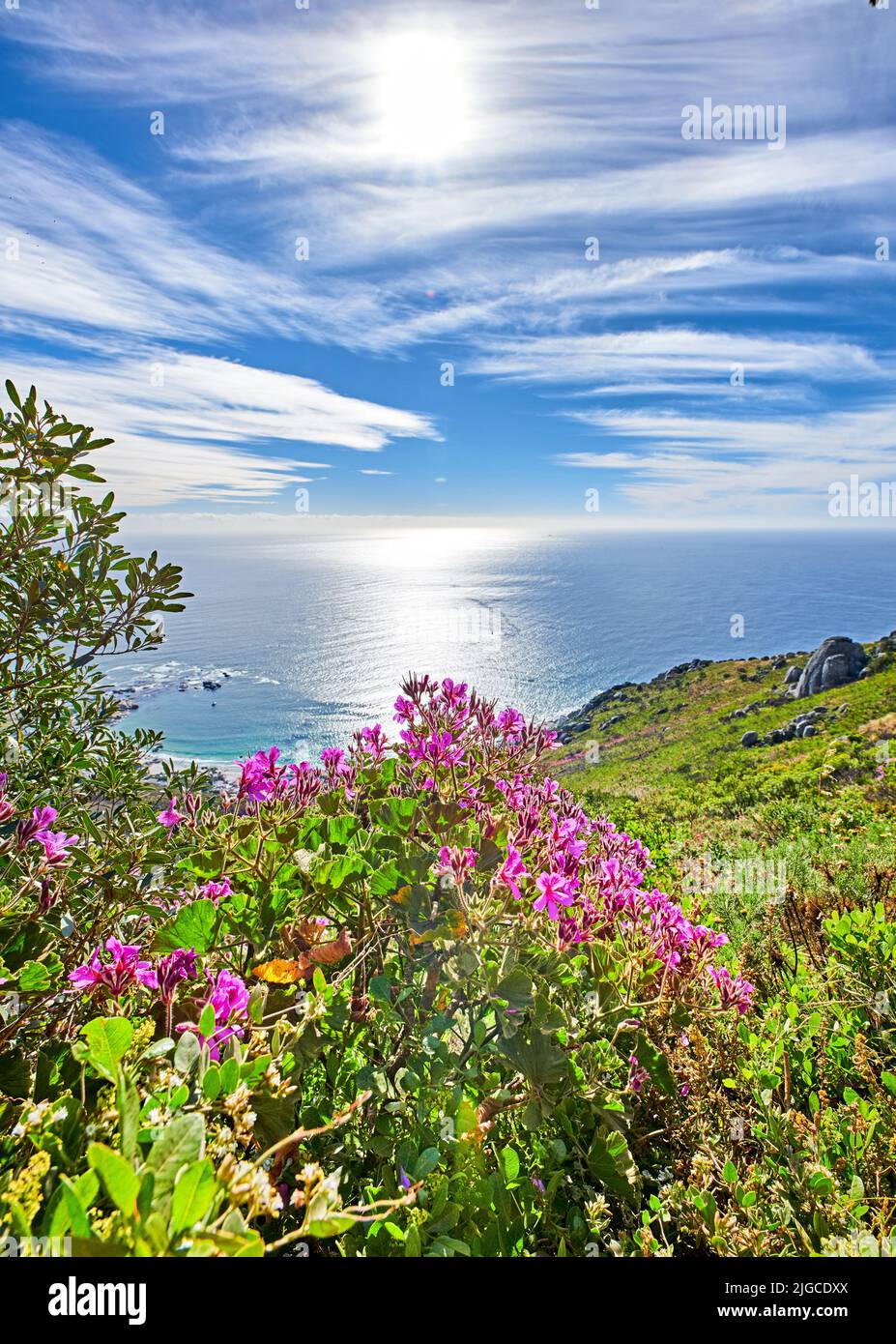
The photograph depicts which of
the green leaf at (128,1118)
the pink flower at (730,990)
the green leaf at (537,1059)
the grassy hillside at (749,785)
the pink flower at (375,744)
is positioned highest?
the pink flower at (375,744)

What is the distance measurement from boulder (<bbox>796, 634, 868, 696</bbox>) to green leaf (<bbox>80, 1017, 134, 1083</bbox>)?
60177mm

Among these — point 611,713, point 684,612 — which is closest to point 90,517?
point 611,713

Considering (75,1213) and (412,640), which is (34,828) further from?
(412,640)

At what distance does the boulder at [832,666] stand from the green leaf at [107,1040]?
197ft

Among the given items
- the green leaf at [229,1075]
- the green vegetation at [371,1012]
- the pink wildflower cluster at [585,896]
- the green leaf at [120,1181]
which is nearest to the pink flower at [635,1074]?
the green vegetation at [371,1012]

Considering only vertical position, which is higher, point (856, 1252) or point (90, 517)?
point (90, 517)

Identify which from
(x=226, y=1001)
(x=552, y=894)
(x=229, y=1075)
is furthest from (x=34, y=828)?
(x=552, y=894)

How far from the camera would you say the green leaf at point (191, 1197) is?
812mm

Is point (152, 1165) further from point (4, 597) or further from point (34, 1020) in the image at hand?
point (4, 597)

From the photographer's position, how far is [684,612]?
15412 centimetres

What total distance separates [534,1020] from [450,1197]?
490 millimetres

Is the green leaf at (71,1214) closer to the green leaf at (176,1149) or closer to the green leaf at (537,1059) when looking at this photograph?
the green leaf at (176,1149)

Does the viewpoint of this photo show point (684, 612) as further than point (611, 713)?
Yes

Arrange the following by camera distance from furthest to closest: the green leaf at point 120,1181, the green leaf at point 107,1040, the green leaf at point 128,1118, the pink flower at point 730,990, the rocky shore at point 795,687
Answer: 1. the rocky shore at point 795,687
2. the pink flower at point 730,990
3. the green leaf at point 107,1040
4. the green leaf at point 128,1118
5. the green leaf at point 120,1181
